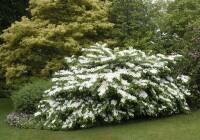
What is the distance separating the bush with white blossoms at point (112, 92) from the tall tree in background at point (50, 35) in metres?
2.33

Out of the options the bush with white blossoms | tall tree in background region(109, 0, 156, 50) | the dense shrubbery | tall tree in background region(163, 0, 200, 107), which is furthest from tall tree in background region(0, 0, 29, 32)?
the bush with white blossoms

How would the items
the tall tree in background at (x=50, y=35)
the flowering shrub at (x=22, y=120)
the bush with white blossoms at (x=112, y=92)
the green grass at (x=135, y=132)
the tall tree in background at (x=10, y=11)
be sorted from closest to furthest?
the green grass at (x=135, y=132) → the bush with white blossoms at (x=112, y=92) → the flowering shrub at (x=22, y=120) → the tall tree in background at (x=50, y=35) → the tall tree in background at (x=10, y=11)

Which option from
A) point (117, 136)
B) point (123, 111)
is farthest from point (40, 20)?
point (117, 136)

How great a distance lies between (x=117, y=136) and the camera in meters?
9.75

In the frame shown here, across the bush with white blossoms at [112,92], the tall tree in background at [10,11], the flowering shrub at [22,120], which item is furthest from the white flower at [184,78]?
the tall tree in background at [10,11]

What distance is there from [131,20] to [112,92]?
234 inches

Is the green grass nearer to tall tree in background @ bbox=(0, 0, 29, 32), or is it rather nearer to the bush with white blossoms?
the bush with white blossoms

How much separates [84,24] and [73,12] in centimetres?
106

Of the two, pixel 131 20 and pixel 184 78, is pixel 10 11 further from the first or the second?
pixel 184 78

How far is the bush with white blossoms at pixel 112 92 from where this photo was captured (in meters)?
10.7

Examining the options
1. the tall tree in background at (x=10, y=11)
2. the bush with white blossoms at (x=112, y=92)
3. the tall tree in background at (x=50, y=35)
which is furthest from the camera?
the tall tree in background at (x=10, y=11)

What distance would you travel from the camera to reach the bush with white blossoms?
422 inches

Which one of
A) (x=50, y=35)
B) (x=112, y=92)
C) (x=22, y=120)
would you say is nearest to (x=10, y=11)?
(x=50, y=35)

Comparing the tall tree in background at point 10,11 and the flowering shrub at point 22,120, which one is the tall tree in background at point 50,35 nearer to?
the flowering shrub at point 22,120
